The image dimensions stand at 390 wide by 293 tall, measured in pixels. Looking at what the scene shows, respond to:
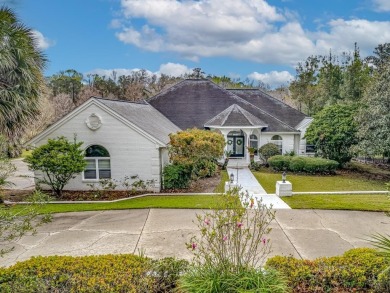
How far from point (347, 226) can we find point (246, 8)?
47.8ft

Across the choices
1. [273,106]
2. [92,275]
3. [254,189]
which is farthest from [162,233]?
[273,106]

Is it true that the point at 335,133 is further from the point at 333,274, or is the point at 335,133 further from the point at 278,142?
the point at 333,274

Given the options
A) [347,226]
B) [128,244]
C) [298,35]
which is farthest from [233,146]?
[128,244]

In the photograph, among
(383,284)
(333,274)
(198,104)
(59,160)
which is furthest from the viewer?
(198,104)

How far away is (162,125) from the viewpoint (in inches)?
901

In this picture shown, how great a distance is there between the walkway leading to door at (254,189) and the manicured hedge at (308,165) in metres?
3.12

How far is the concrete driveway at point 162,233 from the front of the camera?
337 inches

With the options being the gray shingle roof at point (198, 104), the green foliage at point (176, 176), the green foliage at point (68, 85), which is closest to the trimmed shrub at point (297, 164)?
the gray shingle roof at point (198, 104)

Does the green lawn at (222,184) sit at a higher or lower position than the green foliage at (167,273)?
lower

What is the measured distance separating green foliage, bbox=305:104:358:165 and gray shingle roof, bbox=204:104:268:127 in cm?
457

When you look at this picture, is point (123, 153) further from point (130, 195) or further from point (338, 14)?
point (338, 14)

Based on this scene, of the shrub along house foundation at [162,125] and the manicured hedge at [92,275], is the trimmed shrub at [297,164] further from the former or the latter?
the manicured hedge at [92,275]

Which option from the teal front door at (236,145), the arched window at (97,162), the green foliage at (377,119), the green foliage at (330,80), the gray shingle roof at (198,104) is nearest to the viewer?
the arched window at (97,162)

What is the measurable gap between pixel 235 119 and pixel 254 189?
10.5 metres
